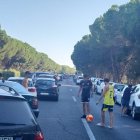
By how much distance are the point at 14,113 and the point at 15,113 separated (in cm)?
2

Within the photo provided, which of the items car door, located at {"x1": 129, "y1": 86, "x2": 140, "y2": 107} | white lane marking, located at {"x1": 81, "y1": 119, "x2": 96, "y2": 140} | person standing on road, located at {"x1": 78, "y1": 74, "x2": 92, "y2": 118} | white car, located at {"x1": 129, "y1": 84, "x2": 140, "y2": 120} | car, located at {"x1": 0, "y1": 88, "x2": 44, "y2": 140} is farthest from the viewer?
car door, located at {"x1": 129, "y1": 86, "x2": 140, "y2": 107}

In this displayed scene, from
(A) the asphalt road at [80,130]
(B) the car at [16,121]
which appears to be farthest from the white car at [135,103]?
(B) the car at [16,121]

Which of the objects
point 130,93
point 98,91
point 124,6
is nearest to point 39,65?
point 124,6

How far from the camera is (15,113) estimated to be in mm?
6609

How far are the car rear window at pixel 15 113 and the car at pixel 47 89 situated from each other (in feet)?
76.1

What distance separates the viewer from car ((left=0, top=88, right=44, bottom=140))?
627 centimetres

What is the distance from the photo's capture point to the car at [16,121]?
6.27 meters

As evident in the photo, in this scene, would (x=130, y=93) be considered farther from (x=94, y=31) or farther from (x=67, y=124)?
(x=94, y=31)

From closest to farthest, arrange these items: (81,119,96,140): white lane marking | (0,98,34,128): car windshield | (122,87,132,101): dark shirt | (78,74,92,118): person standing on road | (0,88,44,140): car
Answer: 1. (0,88,44,140): car
2. (0,98,34,128): car windshield
3. (81,119,96,140): white lane marking
4. (78,74,92,118): person standing on road
5. (122,87,132,101): dark shirt

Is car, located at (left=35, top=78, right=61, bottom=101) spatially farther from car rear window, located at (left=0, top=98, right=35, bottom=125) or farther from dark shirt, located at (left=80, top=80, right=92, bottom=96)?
car rear window, located at (left=0, top=98, right=35, bottom=125)

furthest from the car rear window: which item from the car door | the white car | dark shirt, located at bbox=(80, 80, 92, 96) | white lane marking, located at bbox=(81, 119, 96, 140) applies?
the car door

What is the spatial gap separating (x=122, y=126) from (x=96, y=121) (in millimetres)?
1490

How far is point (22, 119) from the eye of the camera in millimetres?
6594

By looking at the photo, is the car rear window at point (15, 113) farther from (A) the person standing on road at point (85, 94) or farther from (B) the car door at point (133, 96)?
(B) the car door at point (133, 96)
